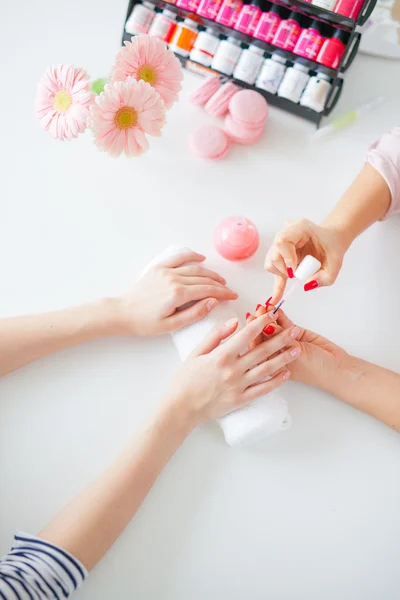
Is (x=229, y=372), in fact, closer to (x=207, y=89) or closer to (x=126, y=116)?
(x=126, y=116)

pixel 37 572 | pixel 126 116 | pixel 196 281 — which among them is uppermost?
pixel 126 116

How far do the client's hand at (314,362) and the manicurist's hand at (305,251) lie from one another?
0.26ft

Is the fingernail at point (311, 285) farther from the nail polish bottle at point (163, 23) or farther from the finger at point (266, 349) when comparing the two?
the nail polish bottle at point (163, 23)

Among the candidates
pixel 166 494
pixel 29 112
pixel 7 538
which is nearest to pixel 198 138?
pixel 29 112

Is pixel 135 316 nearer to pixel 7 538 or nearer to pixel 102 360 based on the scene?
pixel 102 360

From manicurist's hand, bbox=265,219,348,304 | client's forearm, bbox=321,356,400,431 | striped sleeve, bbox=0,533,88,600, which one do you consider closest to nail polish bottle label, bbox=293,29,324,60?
manicurist's hand, bbox=265,219,348,304

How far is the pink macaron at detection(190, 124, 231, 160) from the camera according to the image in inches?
40.6

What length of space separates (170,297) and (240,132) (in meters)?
0.37

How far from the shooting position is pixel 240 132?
3.41ft

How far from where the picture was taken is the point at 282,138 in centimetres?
108

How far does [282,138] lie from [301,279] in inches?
16.2

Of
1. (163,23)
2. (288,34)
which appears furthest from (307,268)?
(163,23)

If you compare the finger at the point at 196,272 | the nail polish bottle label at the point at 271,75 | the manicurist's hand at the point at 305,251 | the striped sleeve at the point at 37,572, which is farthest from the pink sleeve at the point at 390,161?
the striped sleeve at the point at 37,572

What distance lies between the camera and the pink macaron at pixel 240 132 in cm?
104
